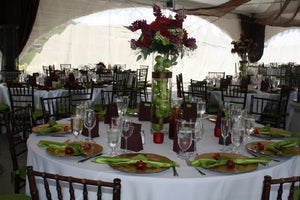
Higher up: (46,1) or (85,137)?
(46,1)

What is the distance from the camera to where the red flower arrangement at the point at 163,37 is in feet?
8.16

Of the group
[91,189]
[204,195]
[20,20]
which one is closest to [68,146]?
[91,189]

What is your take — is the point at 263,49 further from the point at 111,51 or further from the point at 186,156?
the point at 186,156

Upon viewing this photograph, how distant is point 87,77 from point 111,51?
5649 millimetres

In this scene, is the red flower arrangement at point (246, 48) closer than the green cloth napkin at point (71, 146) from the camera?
No

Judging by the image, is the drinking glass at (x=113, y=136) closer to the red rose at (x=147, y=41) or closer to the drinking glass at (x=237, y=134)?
the drinking glass at (x=237, y=134)

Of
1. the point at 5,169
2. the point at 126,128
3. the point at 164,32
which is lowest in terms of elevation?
the point at 5,169

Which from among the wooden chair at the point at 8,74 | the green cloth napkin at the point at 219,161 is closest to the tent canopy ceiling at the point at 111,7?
the wooden chair at the point at 8,74

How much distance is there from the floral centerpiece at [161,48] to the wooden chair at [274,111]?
1.97 meters

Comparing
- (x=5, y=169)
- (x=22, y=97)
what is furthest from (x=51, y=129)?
(x=22, y=97)

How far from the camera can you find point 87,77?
21.0ft

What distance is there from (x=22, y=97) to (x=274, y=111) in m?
4.02

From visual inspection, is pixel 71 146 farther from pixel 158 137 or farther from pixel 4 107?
pixel 4 107

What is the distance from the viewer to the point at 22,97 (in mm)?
5543
